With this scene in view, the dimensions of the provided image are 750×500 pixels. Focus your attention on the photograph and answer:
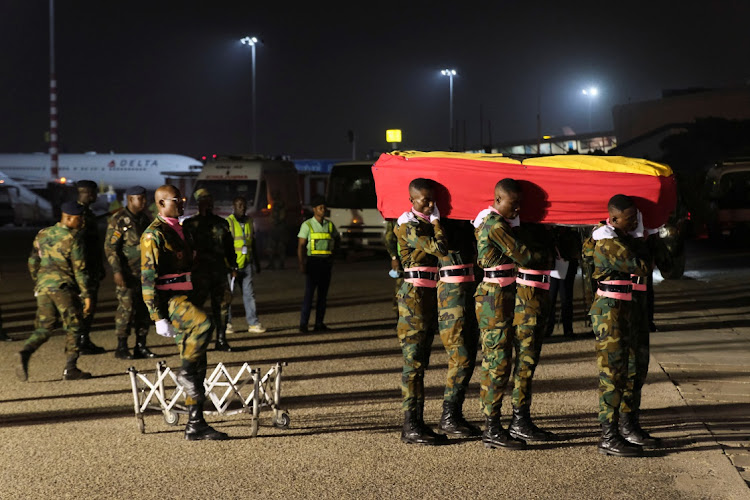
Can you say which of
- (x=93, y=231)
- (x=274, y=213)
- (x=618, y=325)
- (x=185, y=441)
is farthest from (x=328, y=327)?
(x=274, y=213)

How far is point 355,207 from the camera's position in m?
26.2

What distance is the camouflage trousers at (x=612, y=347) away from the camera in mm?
6680

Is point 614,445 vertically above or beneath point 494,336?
beneath

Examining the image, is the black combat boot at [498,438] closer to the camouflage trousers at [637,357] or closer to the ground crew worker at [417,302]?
the ground crew worker at [417,302]

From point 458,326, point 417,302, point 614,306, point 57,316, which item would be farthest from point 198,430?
point 57,316

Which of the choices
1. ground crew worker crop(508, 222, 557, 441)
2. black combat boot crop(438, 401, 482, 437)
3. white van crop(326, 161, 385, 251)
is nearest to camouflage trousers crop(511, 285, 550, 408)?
ground crew worker crop(508, 222, 557, 441)

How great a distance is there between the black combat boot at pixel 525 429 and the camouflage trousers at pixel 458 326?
430 mm

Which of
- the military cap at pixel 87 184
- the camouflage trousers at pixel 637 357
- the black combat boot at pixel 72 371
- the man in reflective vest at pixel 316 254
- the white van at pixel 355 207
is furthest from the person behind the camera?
the white van at pixel 355 207

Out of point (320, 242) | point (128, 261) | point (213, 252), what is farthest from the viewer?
→ point (320, 242)

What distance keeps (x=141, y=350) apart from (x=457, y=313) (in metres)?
5.25

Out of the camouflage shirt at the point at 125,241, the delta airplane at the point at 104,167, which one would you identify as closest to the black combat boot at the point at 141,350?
the camouflage shirt at the point at 125,241

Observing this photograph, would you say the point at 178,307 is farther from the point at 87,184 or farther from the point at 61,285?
the point at 87,184

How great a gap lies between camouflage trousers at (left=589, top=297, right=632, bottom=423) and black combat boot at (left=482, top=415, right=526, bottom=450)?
23.5 inches

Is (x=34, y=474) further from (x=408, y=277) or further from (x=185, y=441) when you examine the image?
(x=408, y=277)
